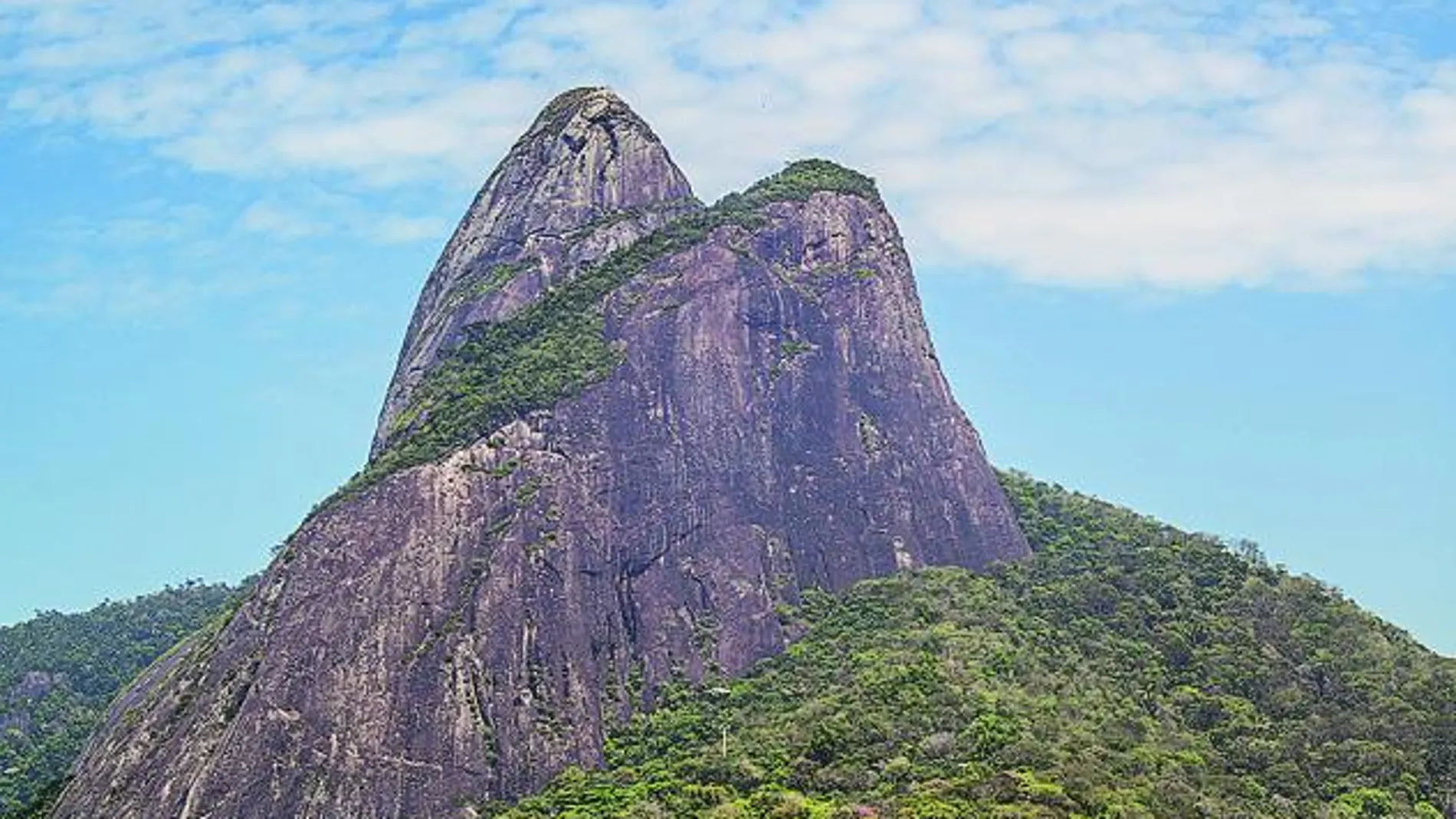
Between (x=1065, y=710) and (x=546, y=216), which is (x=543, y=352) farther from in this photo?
(x=1065, y=710)

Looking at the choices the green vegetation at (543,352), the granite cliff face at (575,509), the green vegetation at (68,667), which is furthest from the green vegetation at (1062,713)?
the green vegetation at (68,667)

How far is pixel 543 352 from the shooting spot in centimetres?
7519

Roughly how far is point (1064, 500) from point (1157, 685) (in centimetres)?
2616

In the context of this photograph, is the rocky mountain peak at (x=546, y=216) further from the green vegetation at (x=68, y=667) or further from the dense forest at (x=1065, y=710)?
the dense forest at (x=1065, y=710)

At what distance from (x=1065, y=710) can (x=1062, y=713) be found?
0.39 m

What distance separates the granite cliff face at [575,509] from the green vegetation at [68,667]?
13226 millimetres

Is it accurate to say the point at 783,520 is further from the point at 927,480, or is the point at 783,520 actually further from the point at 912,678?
the point at 912,678

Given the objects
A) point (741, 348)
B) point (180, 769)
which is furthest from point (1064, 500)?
point (180, 769)

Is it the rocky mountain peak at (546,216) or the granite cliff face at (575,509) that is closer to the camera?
the granite cliff face at (575,509)

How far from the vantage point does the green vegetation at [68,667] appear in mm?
84875

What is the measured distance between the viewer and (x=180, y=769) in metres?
56.5

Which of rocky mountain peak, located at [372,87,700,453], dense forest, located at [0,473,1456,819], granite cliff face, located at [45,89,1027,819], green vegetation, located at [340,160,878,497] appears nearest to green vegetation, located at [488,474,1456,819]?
dense forest, located at [0,473,1456,819]

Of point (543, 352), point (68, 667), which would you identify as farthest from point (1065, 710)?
point (68, 667)

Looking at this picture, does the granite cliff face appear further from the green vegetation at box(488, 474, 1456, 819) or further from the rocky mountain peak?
the green vegetation at box(488, 474, 1456, 819)
